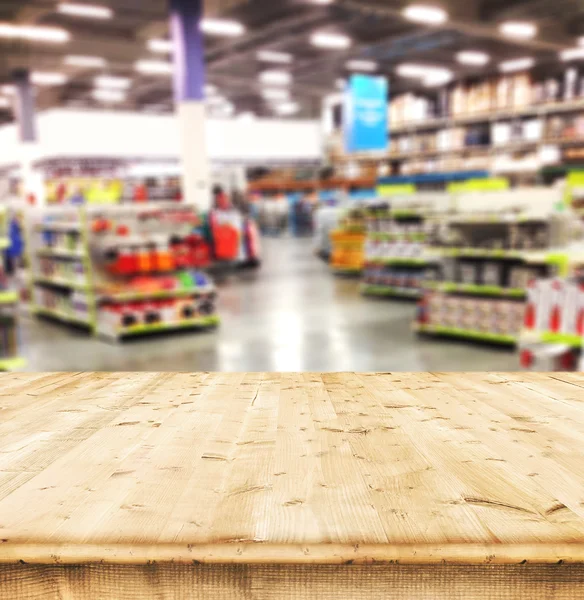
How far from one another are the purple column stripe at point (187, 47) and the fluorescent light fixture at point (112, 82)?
28.9 ft

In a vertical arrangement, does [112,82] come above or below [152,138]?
above

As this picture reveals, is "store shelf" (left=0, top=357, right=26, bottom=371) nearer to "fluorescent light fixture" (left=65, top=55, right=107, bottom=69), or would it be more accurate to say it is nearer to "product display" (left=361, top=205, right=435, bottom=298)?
"product display" (left=361, top=205, right=435, bottom=298)

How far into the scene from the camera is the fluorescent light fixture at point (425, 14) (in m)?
11.2

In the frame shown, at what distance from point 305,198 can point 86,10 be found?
11685 millimetres

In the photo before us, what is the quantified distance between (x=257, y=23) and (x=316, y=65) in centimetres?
445

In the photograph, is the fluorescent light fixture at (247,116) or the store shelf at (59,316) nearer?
the store shelf at (59,316)

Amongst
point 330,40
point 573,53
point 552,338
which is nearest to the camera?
point 552,338

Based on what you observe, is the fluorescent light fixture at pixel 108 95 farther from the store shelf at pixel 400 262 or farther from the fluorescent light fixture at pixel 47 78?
the store shelf at pixel 400 262

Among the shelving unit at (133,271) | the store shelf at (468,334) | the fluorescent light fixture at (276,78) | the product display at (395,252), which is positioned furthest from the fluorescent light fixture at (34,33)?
the store shelf at (468,334)

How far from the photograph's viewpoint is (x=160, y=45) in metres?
13.9

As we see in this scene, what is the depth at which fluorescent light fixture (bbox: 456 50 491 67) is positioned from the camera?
52.0ft

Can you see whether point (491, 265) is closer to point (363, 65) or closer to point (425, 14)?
point (425, 14)

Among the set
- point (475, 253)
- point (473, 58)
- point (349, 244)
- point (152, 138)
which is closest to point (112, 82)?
point (152, 138)

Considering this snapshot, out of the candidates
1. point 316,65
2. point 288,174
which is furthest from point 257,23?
point 288,174
